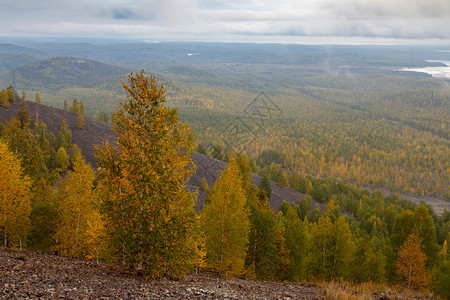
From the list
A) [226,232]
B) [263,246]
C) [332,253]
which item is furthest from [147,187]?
[332,253]

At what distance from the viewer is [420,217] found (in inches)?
1369

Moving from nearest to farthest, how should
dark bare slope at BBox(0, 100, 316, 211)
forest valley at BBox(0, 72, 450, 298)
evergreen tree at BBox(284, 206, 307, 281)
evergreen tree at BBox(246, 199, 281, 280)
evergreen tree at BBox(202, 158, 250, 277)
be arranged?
forest valley at BBox(0, 72, 450, 298)
evergreen tree at BBox(202, 158, 250, 277)
evergreen tree at BBox(246, 199, 281, 280)
evergreen tree at BBox(284, 206, 307, 281)
dark bare slope at BBox(0, 100, 316, 211)

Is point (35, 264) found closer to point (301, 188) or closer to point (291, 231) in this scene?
point (291, 231)

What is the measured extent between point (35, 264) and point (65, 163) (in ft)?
249

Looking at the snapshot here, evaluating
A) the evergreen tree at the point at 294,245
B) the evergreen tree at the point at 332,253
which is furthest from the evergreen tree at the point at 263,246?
the evergreen tree at the point at 332,253

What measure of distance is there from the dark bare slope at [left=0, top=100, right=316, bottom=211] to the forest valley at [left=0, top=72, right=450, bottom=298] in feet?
238

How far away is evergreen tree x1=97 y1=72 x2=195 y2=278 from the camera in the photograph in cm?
1684

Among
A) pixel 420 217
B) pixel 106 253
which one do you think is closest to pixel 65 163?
pixel 106 253

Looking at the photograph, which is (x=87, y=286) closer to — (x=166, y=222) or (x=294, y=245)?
(x=166, y=222)

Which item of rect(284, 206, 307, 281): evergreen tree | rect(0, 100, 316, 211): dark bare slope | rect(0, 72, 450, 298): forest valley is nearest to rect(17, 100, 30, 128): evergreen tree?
Answer: rect(0, 100, 316, 211): dark bare slope

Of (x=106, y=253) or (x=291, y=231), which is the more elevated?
(x=106, y=253)

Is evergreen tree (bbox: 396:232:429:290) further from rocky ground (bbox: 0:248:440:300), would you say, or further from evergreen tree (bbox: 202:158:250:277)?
evergreen tree (bbox: 202:158:250:277)

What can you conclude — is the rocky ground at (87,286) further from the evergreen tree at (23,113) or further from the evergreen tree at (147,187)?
the evergreen tree at (23,113)

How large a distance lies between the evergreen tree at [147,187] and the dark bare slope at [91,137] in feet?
288
